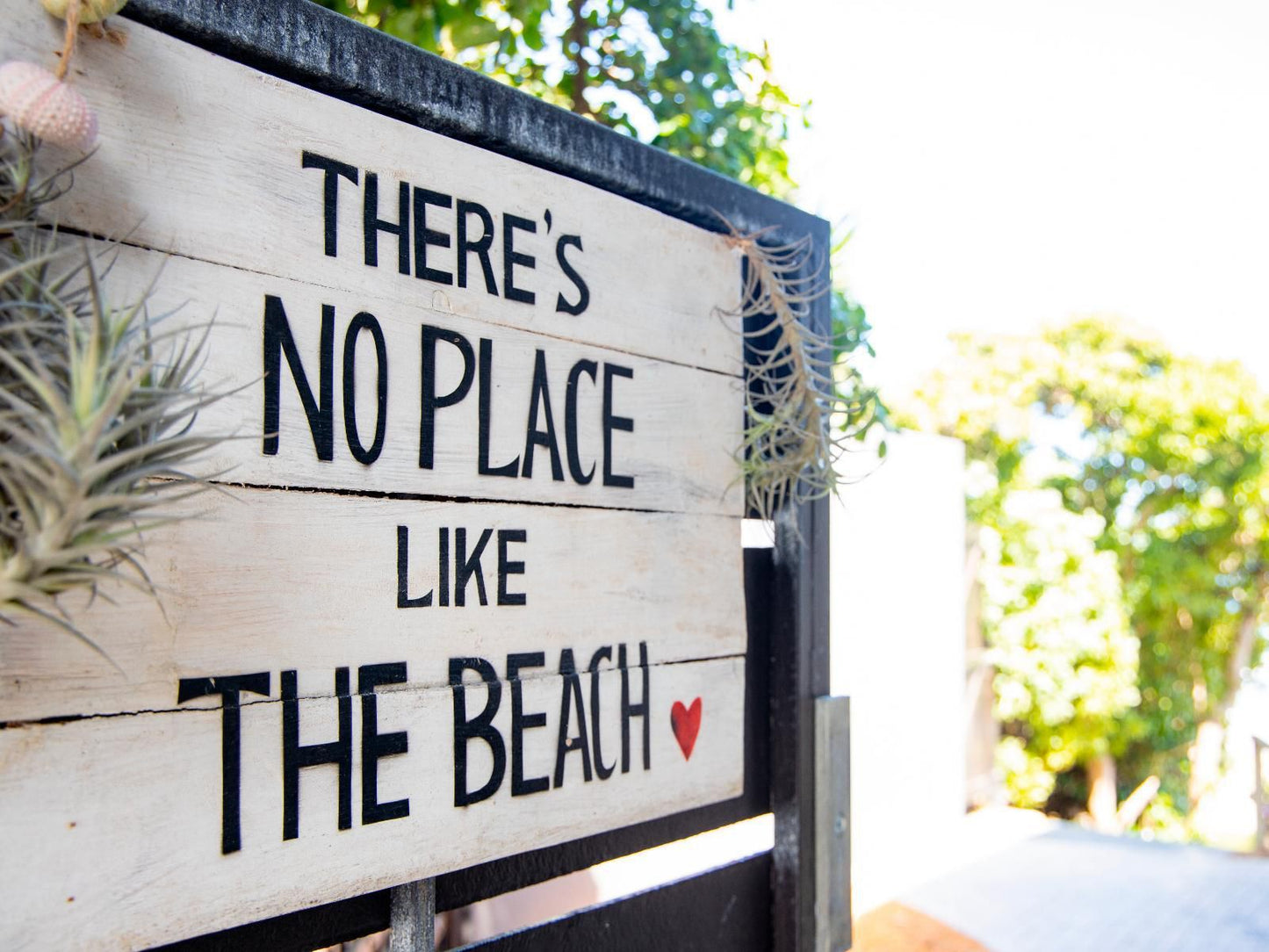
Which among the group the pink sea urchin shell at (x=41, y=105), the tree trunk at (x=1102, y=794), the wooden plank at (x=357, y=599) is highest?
the pink sea urchin shell at (x=41, y=105)

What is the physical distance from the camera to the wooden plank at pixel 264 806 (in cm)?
71

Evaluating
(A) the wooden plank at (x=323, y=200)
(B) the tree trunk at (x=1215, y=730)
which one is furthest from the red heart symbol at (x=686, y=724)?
(B) the tree trunk at (x=1215, y=730)

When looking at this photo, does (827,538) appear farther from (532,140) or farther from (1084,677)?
(1084,677)

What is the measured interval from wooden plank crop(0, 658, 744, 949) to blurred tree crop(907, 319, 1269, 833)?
→ 7.25 metres

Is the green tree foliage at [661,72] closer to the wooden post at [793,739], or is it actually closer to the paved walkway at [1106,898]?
the wooden post at [793,739]

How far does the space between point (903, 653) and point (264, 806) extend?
4939mm

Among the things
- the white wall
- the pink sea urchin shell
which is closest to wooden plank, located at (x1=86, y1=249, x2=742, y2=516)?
the pink sea urchin shell

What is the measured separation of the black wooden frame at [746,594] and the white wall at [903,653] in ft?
10.3

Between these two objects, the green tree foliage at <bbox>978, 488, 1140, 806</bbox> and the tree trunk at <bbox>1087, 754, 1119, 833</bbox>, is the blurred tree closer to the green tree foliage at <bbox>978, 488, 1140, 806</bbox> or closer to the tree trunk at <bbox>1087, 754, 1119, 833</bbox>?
the tree trunk at <bbox>1087, 754, 1119, 833</bbox>

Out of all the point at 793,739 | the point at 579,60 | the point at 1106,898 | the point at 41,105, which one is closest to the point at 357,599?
the point at 41,105

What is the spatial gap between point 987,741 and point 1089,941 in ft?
11.0

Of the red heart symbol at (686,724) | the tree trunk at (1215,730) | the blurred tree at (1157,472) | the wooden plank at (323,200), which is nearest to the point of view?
the wooden plank at (323,200)

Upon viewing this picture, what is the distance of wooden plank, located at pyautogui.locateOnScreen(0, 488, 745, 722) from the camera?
2.42 ft

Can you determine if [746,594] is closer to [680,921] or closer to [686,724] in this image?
[686,724]
